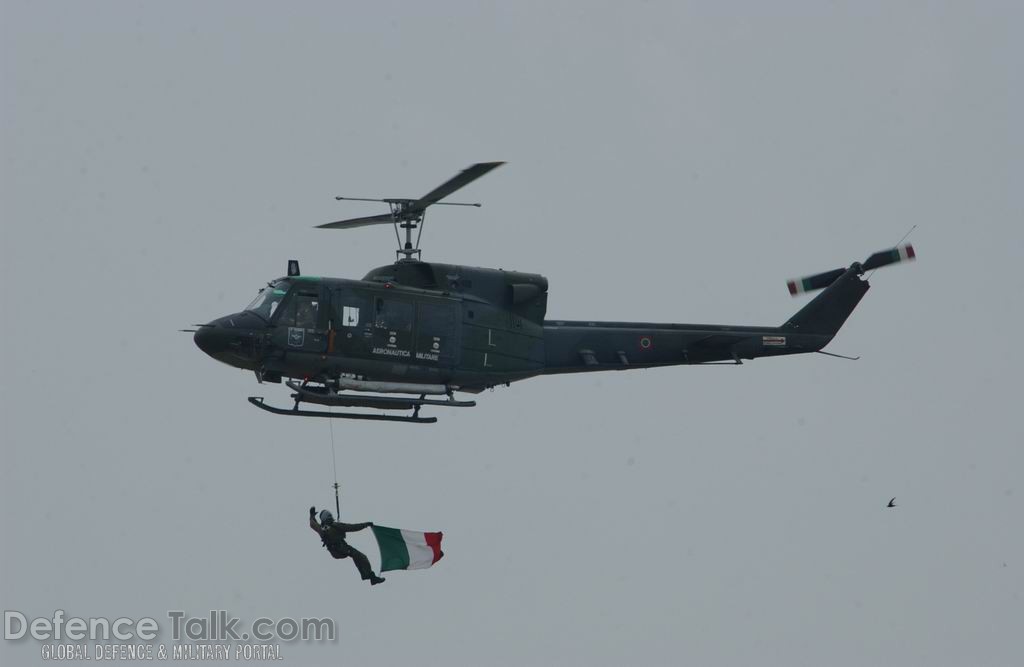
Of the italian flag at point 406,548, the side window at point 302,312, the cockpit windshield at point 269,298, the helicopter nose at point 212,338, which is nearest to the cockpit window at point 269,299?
the cockpit windshield at point 269,298

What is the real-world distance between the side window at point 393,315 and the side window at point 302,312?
1.06 meters

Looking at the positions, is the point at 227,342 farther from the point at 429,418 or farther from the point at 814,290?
the point at 814,290

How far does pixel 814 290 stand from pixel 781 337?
4.93ft

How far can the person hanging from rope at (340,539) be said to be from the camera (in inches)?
1168

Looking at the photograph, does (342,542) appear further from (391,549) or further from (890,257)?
(890,257)

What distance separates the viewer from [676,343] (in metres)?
32.3

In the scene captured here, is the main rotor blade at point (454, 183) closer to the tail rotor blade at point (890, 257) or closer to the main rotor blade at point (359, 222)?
the main rotor blade at point (359, 222)

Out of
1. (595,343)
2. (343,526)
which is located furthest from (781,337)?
(343,526)

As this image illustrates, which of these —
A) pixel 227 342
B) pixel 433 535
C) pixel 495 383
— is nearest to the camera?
pixel 227 342

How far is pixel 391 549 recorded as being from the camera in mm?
32281

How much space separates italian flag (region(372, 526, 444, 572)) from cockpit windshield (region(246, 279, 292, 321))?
18.2ft

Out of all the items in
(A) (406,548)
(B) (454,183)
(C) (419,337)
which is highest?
(B) (454,183)

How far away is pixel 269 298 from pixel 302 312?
0.61m

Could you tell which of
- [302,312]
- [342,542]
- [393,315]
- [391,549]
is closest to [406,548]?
[391,549]
